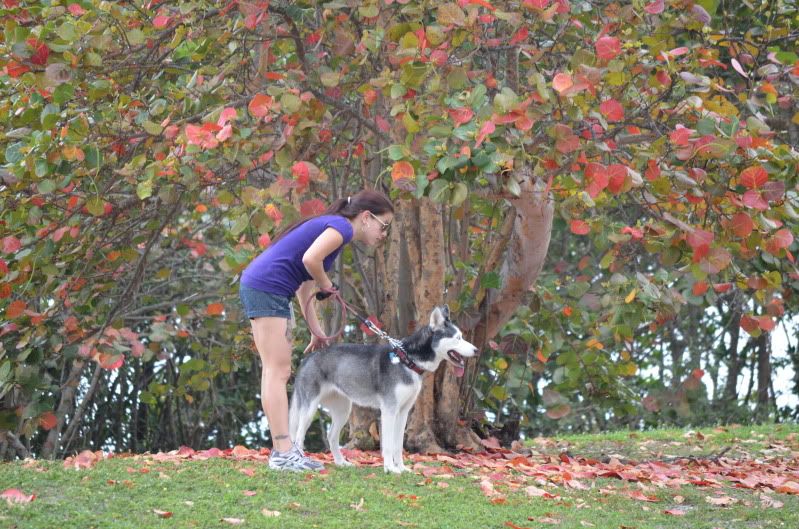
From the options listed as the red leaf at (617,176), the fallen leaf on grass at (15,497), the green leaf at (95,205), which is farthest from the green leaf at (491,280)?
the fallen leaf on grass at (15,497)

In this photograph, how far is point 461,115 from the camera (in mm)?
5461

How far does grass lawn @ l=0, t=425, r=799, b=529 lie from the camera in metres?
4.76

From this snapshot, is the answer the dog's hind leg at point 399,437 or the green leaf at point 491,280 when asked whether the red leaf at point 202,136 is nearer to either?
the dog's hind leg at point 399,437

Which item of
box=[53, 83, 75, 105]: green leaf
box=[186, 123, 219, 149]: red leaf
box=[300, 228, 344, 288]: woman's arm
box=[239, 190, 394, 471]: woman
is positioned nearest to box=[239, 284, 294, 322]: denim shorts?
box=[239, 190, 394, 471]: woman

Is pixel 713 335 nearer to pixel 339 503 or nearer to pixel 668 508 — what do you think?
pixel 668 508

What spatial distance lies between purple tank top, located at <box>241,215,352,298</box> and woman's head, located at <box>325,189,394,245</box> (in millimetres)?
119

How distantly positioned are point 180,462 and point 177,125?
2091 millimetres

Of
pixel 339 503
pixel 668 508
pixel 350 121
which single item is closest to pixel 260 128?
pixel 350 121

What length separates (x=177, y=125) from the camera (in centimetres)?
655

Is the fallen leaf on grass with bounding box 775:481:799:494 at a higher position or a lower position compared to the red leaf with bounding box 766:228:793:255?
lower

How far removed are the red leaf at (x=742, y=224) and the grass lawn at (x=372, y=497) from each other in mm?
1540

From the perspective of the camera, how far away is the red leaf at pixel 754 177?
5590mm

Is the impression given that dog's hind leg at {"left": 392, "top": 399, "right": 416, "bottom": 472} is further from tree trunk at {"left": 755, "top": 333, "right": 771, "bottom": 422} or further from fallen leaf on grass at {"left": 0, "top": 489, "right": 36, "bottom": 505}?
tree trunk at {"left": 755, "top": 333, "right": 771, "bottom": 422}

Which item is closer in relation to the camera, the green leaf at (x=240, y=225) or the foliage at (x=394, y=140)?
the foliage at (x=394, y=140)
